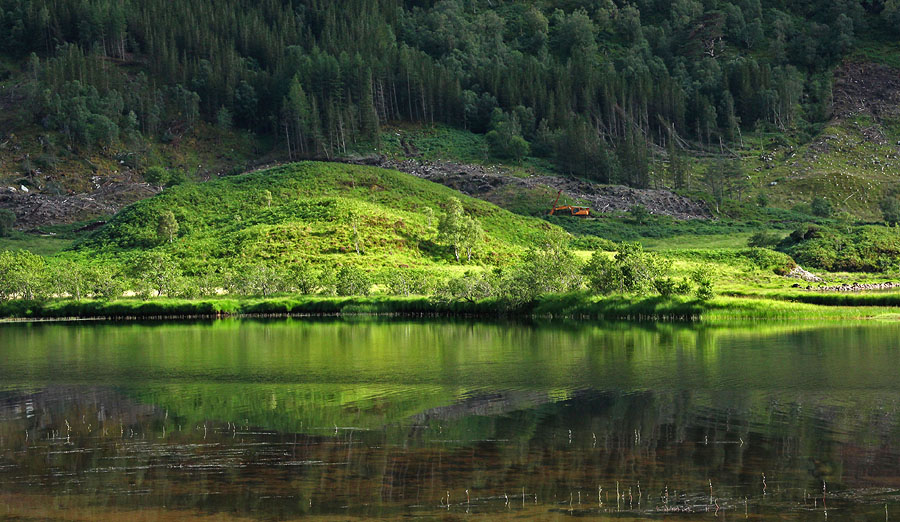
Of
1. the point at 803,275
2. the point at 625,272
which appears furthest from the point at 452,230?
A: the point at 625,272

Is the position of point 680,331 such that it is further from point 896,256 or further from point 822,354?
point 896,256

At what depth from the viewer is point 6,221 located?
188875 millimetres

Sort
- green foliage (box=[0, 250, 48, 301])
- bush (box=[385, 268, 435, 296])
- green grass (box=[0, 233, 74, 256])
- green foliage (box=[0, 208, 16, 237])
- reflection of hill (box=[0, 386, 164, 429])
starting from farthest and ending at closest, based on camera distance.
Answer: green foliage (box=[0, 208, 16, 237]) < green grass (box=[0, 233, 74, 256]) < bush (box=[385, 268, 435, 296]) < green foliage (box=[0, 250, 48, 301]) < reflection of hill (box=[0, 386, 164, 429])

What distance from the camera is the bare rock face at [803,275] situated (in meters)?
134

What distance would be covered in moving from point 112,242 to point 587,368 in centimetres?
13796

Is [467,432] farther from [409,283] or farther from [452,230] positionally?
[452,230]

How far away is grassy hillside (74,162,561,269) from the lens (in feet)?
524

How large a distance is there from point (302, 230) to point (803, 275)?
8437 centimetres

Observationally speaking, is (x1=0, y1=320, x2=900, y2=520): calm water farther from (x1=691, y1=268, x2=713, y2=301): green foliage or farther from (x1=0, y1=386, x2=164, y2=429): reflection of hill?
(x1=691, y1=268, x2=713, y2=301): green foliage

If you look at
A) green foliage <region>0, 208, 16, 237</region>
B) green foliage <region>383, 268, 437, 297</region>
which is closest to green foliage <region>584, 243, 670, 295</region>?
green foliage <region>383, 268, 437, 297</region>

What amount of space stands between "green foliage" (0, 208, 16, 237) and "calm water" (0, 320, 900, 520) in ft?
419

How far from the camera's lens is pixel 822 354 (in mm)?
60906

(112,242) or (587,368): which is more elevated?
(112,242)

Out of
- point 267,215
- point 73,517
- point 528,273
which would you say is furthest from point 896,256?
Result: point 73,517
